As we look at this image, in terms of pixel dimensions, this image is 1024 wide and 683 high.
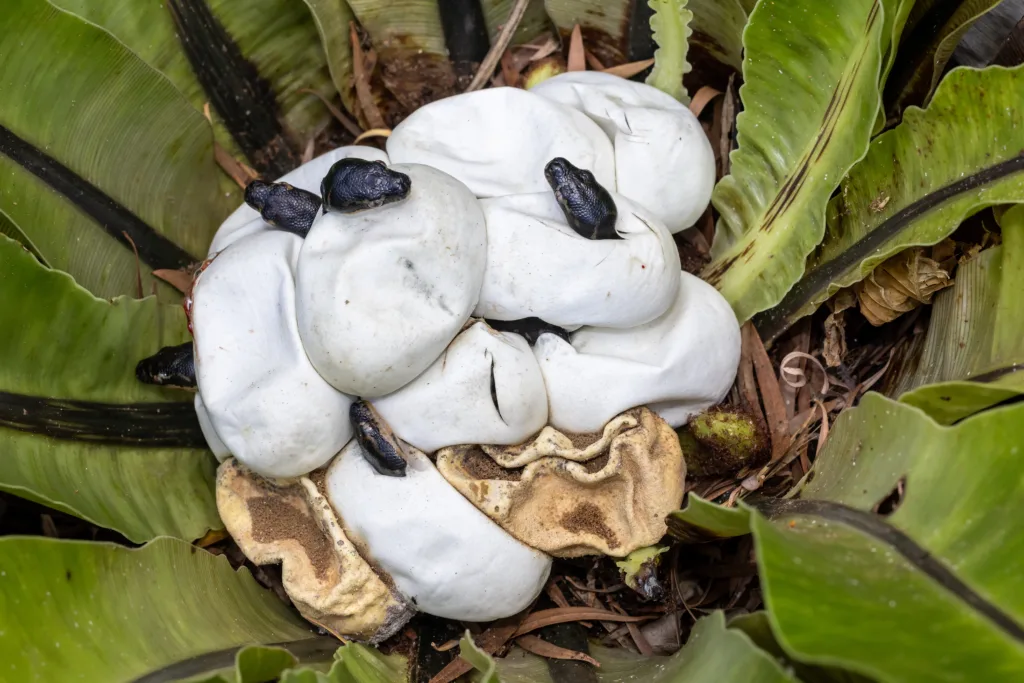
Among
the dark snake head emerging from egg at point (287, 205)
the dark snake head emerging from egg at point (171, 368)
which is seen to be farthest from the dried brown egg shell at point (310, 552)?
the dark snake head emerging from egg at point (287, 205)

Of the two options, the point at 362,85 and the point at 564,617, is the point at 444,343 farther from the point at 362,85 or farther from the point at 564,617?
the point at 362,85

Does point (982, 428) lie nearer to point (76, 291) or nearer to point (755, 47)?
point (755, 47)

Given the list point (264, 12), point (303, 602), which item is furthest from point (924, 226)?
point (264, 12)

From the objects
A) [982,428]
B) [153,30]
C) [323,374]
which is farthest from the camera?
[153,30]

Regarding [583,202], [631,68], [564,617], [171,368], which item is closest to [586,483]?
[564,617]

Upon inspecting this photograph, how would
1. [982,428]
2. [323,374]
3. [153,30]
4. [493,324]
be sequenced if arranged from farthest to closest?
[153,30] < [493,324] < [323,374] < [982,428]

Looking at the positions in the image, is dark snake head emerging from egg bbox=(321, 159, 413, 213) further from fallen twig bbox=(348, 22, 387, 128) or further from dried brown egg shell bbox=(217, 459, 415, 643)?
fallen twig bbox=(348, 22, 387, 128)

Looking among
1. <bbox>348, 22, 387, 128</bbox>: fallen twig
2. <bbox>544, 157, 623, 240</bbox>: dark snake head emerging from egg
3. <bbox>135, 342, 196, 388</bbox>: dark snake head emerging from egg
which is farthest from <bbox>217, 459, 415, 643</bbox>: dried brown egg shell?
<bbox>348, 22, 387, 128</bbox>: fallen twig
